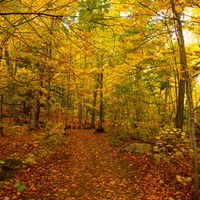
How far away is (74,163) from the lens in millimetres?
6605

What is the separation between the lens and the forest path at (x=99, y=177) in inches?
170

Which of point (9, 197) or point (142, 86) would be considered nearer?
point (9, 197)

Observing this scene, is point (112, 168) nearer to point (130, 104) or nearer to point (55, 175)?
point (55, 175)

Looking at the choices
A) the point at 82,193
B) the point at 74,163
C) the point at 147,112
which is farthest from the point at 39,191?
the point at 147,112

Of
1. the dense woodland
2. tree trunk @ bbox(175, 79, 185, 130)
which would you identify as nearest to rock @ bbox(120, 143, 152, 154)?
the dense woodland

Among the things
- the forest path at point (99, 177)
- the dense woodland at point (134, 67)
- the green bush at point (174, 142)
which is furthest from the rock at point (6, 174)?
the green bush at point (174, 142)

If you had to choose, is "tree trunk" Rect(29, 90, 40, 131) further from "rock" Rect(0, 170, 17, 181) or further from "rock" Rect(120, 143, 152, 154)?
"rock" Rect(120, 143, 152, 154)

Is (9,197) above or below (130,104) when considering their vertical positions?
below

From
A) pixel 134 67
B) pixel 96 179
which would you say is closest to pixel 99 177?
pixel 96 179

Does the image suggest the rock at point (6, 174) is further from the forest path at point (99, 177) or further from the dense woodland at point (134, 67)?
the forest path at point (99, 177)

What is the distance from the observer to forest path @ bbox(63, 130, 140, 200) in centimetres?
432

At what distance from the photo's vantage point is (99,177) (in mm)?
5391

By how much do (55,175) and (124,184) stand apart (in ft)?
8.19

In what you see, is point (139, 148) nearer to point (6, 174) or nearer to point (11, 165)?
point (11, 165)
